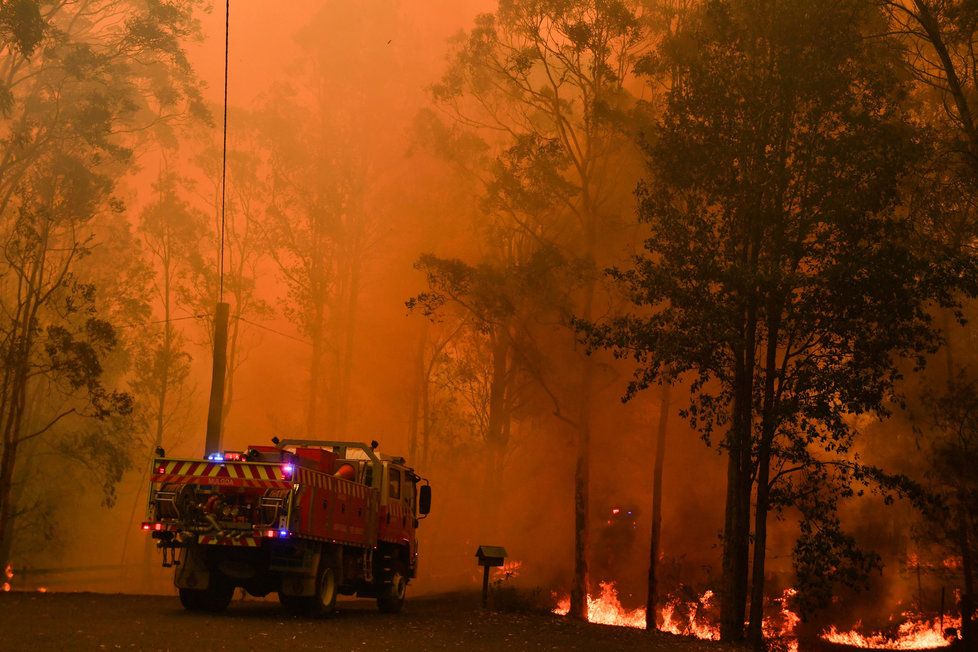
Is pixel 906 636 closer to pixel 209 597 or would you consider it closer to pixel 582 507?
pixel 582 507

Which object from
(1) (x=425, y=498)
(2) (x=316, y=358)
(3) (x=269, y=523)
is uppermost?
(2) (x=316, y=358)

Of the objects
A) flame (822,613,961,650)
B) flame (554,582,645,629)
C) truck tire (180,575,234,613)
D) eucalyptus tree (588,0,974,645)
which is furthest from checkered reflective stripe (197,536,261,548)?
flame (822,613,961,650)

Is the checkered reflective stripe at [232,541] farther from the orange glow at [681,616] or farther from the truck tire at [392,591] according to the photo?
the orange glow at [681,616]

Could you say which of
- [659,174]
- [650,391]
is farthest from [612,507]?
[659,174]

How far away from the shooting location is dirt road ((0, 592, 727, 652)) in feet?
36.3

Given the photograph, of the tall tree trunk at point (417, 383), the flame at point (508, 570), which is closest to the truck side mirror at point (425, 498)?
the flame at point (508, 570)

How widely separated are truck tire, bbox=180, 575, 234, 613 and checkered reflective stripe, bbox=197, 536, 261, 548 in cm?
171

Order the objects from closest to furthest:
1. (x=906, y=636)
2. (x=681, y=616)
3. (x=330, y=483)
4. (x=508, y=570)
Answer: (x=330, y=483) < (x=906, y=636) < (x=681, y=616) < (x=508, y=570)

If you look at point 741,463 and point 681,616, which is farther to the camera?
point 681,616

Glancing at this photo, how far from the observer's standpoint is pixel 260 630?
12953 mm

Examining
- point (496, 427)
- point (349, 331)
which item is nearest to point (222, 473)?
point (496, 427)

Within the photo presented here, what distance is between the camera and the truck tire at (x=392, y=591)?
62.0 feet

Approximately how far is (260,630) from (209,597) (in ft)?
9.27

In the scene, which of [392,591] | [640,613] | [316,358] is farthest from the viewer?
[316,358]
